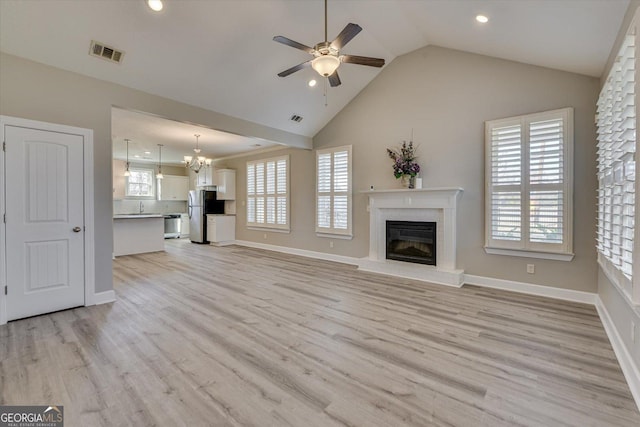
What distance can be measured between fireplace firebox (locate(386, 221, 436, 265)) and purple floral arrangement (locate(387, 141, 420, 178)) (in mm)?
915

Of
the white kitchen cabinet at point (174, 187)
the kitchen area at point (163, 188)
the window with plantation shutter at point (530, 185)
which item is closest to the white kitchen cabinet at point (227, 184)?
the kitchen area at point (163, 188)

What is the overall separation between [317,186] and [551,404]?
5522 mm

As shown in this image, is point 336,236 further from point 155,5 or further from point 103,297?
point 155,5

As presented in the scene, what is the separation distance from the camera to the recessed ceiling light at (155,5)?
302 cm

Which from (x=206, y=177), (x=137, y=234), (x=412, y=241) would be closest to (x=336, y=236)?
(x=412, y=241)

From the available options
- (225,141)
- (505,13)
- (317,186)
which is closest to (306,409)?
(505,13)

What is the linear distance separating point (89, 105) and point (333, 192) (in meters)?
4.42

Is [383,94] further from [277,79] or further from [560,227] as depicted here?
[560,227]

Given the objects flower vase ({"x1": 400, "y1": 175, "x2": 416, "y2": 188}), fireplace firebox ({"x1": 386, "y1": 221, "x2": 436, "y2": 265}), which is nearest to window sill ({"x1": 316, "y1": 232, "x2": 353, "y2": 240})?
fireplace firebox ({"x1": 386, "y1": 221, "x2": 436, "y2": 265})

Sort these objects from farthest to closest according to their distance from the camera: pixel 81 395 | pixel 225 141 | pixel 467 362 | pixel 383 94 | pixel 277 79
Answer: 1. pixel 225 141
2. pixel 383 94
3. pixel 277 79
4. pixel 467 362
5. pixel 81 395

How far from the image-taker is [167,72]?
389cm

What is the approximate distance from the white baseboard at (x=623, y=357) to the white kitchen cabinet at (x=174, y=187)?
1212 centimetres

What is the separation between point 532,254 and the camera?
409 cm

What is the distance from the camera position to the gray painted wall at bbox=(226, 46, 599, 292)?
12.3 ft
